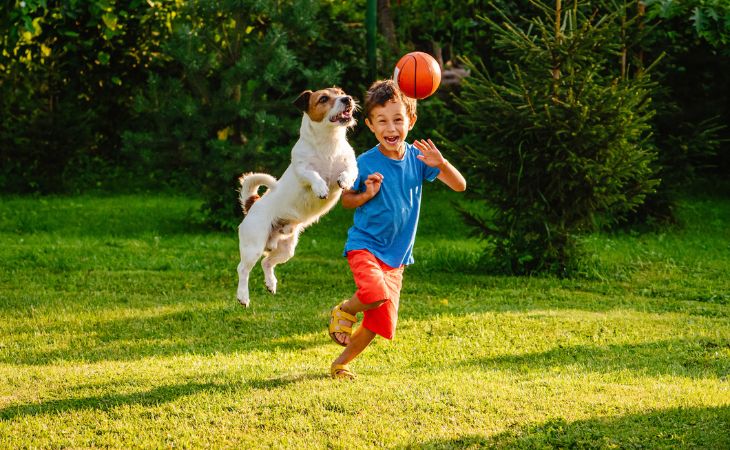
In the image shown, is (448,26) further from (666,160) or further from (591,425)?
(591,425)

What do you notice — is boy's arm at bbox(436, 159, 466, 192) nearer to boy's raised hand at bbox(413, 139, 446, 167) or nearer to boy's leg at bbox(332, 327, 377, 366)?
boy's raised hand at bbox(413, 139, 446, 167)

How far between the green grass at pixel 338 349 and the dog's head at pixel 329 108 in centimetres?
156

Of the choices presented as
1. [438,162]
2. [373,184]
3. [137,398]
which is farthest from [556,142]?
[137,398]

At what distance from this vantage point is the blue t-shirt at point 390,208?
5.43 metres

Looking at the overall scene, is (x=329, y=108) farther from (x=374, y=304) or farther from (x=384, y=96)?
(x=374, y=304)

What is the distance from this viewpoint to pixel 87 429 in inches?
200

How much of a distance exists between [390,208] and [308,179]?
0.87m

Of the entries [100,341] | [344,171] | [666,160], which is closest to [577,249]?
[666,160]

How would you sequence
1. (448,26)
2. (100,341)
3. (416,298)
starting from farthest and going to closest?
(448,26), (416,298), (100,341)

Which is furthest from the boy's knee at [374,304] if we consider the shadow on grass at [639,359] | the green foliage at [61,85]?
the green foliage at [61,85]

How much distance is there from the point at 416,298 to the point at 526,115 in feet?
6.88

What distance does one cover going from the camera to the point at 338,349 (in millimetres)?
7109

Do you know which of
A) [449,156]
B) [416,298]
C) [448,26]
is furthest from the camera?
[448,26]

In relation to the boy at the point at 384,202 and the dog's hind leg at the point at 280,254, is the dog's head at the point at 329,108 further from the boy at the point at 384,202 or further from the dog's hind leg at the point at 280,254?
the dog's hind leg at the point at 280,254
